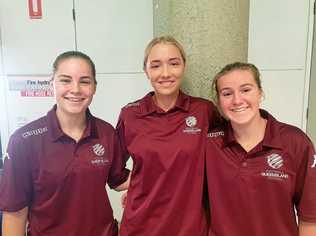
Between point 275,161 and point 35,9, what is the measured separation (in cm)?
232

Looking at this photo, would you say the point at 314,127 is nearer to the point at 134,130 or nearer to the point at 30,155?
the point at 134,130

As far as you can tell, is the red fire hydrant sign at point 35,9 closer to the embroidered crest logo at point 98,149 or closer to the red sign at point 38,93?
the red sign at point 38,93

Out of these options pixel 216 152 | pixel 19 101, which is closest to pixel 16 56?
pixel 19 101

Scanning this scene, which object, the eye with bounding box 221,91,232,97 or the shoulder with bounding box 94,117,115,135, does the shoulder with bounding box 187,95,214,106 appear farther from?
the shoulder with bounding box 94,117,115,135

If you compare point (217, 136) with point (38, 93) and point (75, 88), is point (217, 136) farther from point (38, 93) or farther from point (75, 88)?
point (38, 93)

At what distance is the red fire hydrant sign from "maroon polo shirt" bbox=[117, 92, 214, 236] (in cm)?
167

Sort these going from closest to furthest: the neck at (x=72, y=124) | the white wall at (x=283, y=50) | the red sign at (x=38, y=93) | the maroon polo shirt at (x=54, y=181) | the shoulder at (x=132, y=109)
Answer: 1. the maroon polo shirt at (x=54, y=181)
2. the neck at (x=72, y=124)
3. the shoulder at (x=132, y=109)
4. the white wall at (x=283, y=50)
5. the red sign at (x=38, y=93)

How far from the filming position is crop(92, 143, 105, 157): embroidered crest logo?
4.86 ft

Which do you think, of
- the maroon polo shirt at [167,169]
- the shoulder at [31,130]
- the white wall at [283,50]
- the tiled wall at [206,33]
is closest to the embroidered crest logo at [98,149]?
the maroon polo shirt at [167,169]

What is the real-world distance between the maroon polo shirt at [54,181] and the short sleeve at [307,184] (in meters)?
0.84

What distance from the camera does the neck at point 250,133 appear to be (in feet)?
4.50

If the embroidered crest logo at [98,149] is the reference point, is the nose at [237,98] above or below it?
above

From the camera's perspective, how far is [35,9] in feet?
8.86

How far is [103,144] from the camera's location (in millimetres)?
1528
